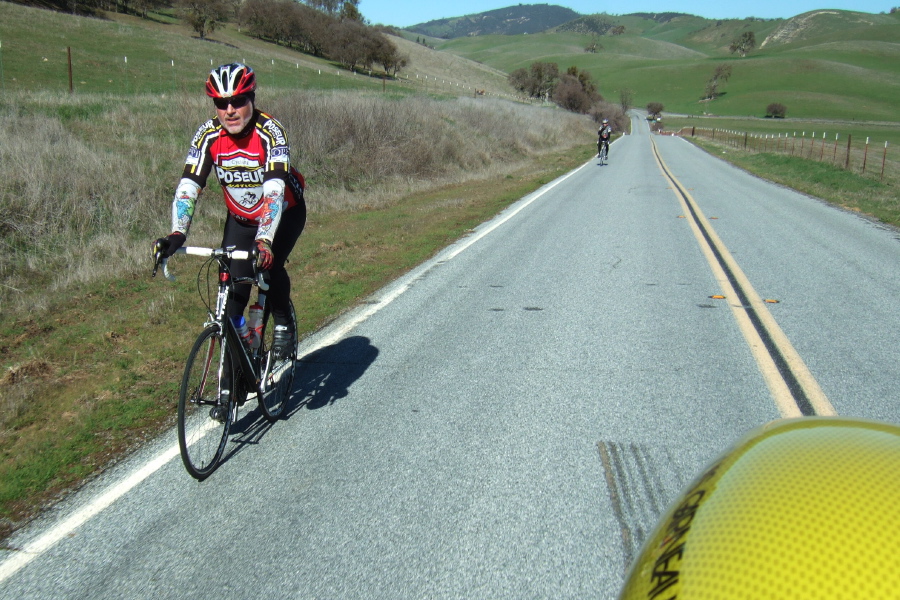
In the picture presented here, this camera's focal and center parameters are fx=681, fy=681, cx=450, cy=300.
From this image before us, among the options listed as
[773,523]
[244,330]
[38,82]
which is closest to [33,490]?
[244,330]

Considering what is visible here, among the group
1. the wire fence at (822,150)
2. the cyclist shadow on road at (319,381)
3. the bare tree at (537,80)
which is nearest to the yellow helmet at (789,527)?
the cyclist shadow on road at (319,381)

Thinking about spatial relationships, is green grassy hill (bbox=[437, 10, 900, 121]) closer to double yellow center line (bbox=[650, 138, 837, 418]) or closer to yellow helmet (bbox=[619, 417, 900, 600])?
double yellow center line (bbox=[650, 138, 837, 418])

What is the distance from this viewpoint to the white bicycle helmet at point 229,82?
4.10 meters

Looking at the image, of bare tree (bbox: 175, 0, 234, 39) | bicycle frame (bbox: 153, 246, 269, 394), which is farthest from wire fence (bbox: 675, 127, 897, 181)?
bare tree (bbox: 175, 0, 234, 39)

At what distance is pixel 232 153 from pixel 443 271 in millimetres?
5251

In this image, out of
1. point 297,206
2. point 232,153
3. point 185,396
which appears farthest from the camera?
point 297,206

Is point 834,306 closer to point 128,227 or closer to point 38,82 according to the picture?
point 128,227

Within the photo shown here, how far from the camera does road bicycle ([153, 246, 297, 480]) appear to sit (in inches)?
153

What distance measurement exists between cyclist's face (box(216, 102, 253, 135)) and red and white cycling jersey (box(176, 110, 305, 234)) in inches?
2.6

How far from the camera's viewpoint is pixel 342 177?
19875mm

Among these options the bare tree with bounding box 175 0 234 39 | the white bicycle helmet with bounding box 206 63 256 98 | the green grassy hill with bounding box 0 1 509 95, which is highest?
the bare tree with bounding box 175 0 234 39

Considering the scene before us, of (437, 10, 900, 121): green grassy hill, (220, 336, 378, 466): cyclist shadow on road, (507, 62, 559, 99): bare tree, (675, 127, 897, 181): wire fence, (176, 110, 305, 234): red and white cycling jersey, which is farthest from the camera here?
(437, 10, 900, 121): green grassy hill

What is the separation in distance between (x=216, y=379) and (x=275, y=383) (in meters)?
0.64

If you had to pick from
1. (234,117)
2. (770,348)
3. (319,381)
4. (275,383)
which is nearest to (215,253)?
(234,117)
